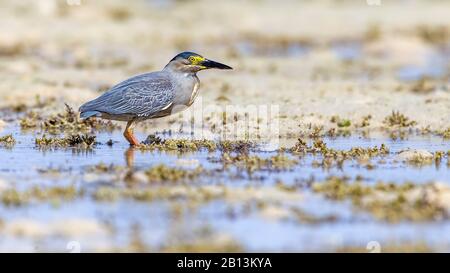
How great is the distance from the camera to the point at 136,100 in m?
11.4

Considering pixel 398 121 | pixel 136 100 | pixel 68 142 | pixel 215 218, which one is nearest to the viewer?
pixel 215 218

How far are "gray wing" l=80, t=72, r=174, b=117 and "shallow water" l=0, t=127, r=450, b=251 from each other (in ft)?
3.39

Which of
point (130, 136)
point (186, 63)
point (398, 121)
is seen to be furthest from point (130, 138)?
point (398, 121)

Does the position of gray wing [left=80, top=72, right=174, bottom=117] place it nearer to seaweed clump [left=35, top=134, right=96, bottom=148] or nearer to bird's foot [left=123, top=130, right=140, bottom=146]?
bird's foot [left=123, top=130, right=140, bottom=146]

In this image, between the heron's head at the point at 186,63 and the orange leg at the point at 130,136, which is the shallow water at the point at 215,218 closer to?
the orange leg at the point at 130,136

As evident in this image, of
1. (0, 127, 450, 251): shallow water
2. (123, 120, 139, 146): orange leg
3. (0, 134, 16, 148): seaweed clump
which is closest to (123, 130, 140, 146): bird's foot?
(123, 120, 139, 146): orange leg

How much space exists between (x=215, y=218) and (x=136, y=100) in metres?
3.67

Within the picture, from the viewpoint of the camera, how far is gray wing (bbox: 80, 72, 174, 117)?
37.2 feet

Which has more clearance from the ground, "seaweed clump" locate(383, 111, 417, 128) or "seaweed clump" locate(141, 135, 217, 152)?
"seaweed clump" locate(383, 111, 417, 128)

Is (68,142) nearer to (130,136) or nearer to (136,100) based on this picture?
(130,136)

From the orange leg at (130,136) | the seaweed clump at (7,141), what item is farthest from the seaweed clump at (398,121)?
the seaweed clump at (7,141)
